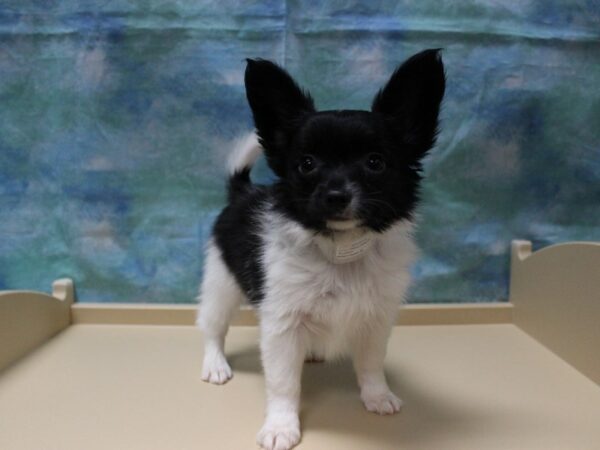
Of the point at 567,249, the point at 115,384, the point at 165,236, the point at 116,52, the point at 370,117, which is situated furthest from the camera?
the point at 165,236

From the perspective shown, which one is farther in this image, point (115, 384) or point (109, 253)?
point (109, 253)

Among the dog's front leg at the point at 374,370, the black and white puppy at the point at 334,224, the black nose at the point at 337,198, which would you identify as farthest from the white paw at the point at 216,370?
the black nose at the point at 337,198

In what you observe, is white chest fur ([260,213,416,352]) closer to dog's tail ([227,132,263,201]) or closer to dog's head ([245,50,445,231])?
dog's head ([245,50,445,231])

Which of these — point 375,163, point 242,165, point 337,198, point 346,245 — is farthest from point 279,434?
point 242,165

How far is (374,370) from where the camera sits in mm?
1764

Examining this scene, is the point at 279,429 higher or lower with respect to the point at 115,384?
higher

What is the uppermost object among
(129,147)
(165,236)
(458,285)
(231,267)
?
(129,147)

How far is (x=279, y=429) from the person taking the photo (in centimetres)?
152

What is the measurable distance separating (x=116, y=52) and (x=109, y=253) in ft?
3.10

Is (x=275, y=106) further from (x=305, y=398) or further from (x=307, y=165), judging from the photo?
(x=305, y=398)

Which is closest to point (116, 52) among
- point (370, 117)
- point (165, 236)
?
point (165, 236)

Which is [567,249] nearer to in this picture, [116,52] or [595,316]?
[595,316]

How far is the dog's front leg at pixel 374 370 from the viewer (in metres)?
1.71

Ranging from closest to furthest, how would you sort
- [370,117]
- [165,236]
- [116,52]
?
1. [370,117]
2. [116,52]
3. [165,236]
